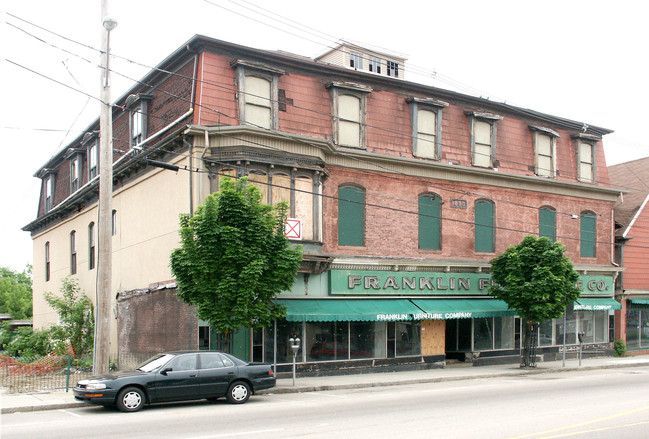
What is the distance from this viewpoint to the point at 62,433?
1207 centimetres

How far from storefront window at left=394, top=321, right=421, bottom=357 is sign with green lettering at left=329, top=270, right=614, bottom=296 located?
1210 mm

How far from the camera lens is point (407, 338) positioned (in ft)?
85.0

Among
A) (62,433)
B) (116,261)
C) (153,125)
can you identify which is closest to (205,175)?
(153,125)

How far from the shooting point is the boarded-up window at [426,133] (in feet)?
88.2

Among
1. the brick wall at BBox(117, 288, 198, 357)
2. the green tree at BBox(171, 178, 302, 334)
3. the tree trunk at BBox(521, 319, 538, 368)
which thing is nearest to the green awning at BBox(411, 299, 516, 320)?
the tree trunk at BBox(521, 319, 538, 368)

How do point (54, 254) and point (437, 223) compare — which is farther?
point (54, 254)

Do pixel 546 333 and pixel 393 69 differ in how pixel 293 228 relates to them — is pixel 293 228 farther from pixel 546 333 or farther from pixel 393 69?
pixel 546 333

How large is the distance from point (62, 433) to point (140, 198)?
14.8 metres

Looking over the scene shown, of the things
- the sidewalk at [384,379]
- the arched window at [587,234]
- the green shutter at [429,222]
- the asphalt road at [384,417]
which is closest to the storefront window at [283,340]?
the sidewalk at [384,379]

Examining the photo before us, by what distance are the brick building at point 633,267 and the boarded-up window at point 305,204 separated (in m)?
17.7

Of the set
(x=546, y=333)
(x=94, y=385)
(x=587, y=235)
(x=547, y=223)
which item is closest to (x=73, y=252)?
(x=94, y=385)

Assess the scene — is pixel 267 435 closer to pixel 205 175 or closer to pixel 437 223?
pixel 205 175

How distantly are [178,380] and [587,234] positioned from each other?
74.9 ft

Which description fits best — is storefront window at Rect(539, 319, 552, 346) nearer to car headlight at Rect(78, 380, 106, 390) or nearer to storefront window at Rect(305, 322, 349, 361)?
storefront window at Rect(305, 322, 349, 361)
